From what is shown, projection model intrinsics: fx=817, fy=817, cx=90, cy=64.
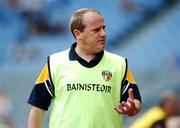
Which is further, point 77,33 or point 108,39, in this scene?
point 108,39

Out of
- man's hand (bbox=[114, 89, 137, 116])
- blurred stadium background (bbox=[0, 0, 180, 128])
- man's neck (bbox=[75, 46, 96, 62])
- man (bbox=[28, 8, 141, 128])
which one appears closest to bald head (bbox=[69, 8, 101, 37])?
man (bbox=[28, 8, 141, 128])

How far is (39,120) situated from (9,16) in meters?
8.31

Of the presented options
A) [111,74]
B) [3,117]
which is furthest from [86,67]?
[3,117]

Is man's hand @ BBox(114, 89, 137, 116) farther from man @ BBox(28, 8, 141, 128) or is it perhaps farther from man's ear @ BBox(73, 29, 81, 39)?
man's ear @ BBox(73, 29, 81, 39)

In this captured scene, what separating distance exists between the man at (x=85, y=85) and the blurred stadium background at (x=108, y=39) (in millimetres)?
7396

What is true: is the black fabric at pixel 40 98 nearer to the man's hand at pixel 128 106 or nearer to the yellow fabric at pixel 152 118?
the man's hand at pixel 128 106

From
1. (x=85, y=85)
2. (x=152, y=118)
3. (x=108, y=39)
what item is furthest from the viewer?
(x=108, y=39)

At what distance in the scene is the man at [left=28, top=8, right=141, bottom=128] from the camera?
5.27 metres

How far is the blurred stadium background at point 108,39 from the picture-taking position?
510 inches

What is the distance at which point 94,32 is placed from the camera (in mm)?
5320

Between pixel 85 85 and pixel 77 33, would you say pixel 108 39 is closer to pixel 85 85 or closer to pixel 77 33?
pixel 77 33

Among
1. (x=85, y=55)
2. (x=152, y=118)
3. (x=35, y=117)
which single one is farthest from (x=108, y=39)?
(x=35, y=117)

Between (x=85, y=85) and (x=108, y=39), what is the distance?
321 inches

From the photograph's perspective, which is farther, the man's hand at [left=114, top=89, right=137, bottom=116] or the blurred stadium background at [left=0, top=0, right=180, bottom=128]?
the blurred stadium background at [left=0, top=0, right=180, bottom=128]
